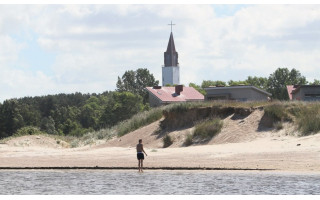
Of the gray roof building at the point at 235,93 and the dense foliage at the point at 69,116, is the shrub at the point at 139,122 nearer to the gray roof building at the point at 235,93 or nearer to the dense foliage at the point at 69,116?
the gray roof building at the point at 235,93

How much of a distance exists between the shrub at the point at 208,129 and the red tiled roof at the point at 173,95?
2044 inches

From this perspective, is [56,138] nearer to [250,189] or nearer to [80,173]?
[80,173]

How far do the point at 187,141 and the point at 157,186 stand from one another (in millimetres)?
17213

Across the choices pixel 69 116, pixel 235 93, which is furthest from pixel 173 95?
pixel 69 116

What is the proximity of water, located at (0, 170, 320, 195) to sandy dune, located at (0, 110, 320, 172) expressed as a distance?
2.28 metres

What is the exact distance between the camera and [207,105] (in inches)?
1908

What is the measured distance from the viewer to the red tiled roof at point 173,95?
324ft

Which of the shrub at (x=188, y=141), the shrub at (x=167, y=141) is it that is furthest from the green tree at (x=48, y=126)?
the shrub at (x=188, y=141)

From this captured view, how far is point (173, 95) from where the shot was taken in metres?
100

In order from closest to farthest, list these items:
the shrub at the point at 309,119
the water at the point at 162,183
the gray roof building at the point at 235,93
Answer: the water at the point at 162,183
the shrub at the point at 309,119
the gray roof building at the point at 235,93

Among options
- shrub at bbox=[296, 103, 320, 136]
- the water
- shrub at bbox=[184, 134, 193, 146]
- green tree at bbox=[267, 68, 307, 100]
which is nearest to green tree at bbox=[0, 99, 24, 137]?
green tree at bbox=[267, 68, 307, 100]

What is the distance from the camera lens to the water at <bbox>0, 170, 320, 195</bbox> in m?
25.9

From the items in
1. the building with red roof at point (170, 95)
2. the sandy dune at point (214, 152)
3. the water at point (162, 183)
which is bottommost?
the water at point (162, 183)

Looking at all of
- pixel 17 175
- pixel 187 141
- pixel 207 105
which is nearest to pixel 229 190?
pixel 17 175
